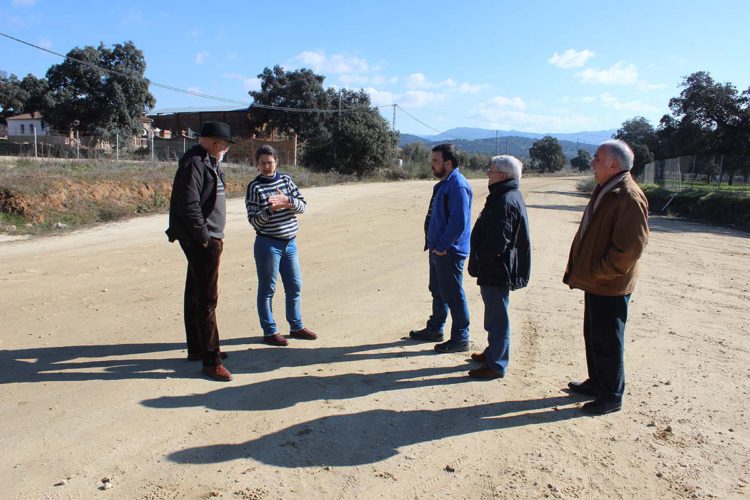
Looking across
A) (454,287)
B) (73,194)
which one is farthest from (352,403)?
(73,194)

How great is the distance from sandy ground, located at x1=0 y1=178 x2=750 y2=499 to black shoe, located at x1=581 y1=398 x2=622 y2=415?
6 centimetres

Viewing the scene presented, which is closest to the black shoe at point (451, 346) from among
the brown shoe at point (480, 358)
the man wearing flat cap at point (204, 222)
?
the brown shoe at point (480, 358)

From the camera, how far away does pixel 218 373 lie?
14.3 feet

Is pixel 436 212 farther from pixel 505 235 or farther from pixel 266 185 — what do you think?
pixel 266 185

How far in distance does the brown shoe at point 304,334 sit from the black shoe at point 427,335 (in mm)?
1023

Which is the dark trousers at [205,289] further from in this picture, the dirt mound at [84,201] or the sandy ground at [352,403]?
the dirt mound at [84,201]

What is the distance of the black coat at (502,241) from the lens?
13.9 ft

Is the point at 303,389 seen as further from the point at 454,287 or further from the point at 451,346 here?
the point at 454,287

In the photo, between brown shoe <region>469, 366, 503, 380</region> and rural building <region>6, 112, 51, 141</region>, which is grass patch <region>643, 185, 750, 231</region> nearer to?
brown shoe <region>469, 366, 503, 380</region>

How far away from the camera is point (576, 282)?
4016 mm

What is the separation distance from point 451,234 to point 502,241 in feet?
2.30

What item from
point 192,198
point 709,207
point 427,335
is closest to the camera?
point 192,198

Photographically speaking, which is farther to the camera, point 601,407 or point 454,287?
point 454,287

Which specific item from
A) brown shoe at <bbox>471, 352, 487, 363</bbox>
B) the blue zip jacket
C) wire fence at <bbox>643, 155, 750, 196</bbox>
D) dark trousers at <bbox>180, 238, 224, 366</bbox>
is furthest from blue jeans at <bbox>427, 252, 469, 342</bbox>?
wire fence at <bbox>643, 155, 750, 196</bbox>
